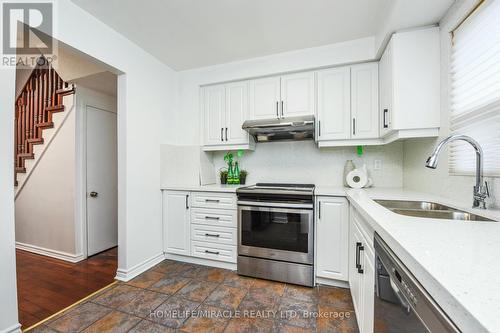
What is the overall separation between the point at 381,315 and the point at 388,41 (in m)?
2.14

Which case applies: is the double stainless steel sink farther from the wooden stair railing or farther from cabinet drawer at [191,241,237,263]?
the wooden stair railing

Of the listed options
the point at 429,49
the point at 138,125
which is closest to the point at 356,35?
the point at 429,49

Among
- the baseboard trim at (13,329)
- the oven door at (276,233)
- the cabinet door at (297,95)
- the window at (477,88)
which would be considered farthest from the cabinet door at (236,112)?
the baseboard trim at (13,329)

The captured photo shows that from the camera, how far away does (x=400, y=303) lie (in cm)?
71

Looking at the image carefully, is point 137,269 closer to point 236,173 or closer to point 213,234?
point 213,234

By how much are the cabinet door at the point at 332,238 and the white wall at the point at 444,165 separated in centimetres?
72

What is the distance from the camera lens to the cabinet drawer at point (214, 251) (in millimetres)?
2324

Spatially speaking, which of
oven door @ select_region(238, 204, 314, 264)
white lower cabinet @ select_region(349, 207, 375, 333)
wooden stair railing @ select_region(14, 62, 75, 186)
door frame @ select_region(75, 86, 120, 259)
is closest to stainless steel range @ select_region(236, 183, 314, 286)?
oven door @ select_region(238, 204, 314, 264)

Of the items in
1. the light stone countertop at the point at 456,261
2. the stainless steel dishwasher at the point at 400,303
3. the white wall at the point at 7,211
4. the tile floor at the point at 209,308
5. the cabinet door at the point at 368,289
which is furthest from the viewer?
the tile floor at the point at 209,308

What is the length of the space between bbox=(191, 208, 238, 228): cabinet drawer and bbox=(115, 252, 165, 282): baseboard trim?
639 mm

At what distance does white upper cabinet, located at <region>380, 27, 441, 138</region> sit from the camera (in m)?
1.71

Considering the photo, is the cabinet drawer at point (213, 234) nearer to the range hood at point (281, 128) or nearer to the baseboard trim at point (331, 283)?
the baseboard trim at point (331, 283)

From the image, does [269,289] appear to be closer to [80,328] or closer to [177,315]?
[177,315]

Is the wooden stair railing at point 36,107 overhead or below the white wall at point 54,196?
overhead
